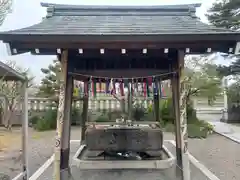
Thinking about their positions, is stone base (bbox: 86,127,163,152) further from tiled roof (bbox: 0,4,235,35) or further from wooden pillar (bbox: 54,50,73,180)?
tiled roof (bbox: 0,4,235,35)

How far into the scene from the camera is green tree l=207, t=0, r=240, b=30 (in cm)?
1346

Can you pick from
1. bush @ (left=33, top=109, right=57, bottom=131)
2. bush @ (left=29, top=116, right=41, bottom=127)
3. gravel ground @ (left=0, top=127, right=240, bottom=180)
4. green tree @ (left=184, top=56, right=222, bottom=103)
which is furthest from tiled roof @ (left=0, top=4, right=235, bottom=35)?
bush @ (left=29, top=116, right=41, bottom=127)

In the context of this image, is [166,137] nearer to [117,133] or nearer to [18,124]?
[117,133]

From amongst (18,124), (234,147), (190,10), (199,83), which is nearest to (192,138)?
(234,147)

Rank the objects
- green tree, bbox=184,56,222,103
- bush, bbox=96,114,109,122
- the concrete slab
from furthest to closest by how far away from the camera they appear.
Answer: bush, bbox=96,114,109,122 < green tree, bbox=184,56,222,103 < the concrete slab

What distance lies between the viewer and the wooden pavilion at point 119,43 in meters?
3.96

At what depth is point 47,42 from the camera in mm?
4012

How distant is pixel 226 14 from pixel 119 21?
1051cm

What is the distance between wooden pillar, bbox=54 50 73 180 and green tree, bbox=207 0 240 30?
35.9 ft

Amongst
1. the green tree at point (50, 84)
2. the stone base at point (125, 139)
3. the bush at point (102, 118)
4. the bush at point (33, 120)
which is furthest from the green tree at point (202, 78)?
the bush at point (33, 120)

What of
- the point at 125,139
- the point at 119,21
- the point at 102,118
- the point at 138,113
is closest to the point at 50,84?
the point at 102,118

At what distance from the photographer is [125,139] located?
19.3ft

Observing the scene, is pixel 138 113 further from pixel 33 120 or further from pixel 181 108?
pixel 181 108

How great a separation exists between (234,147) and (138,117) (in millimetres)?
5075
